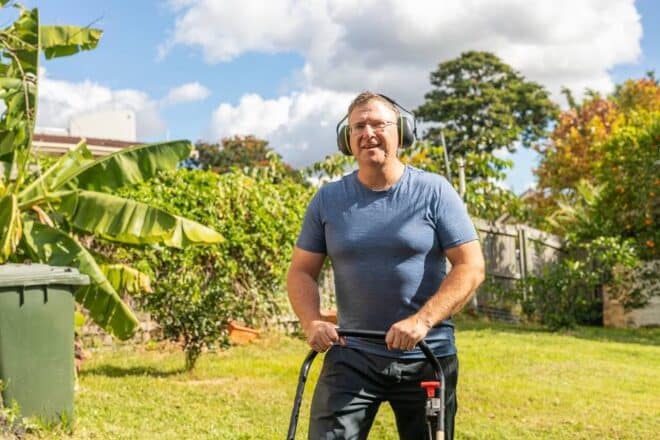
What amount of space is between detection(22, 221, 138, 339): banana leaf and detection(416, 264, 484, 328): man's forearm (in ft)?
20.7

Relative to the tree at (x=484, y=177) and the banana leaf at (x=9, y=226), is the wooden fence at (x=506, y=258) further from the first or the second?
the banana leaf at (x=9, y=226)

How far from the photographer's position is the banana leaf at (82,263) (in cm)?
945

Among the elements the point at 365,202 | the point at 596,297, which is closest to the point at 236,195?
the point at 596,297

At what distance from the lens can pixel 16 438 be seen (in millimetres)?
6918

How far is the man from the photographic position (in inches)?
151

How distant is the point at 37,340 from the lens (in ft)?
23.4

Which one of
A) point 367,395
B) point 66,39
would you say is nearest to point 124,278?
point 66,39

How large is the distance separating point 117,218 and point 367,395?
6.32 meters

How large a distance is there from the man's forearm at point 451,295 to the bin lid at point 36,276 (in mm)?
4222

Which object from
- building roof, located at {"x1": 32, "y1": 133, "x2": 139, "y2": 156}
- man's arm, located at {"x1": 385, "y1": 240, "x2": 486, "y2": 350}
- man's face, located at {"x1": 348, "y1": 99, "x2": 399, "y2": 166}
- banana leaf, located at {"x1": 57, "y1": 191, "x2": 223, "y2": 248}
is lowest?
man's arm, located at {"x1": 385, "y1": 240, "x2": 486, "y2": 350}

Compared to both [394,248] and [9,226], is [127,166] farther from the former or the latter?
[394,248]

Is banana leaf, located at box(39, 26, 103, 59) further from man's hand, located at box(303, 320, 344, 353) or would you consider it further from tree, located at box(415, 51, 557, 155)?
tree, located at box(415, 51, 557, 155)

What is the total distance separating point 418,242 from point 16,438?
434 cm

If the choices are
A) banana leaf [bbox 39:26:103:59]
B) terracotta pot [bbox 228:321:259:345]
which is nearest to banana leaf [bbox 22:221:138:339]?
banana leaf [bbox 39:26:103:59]
